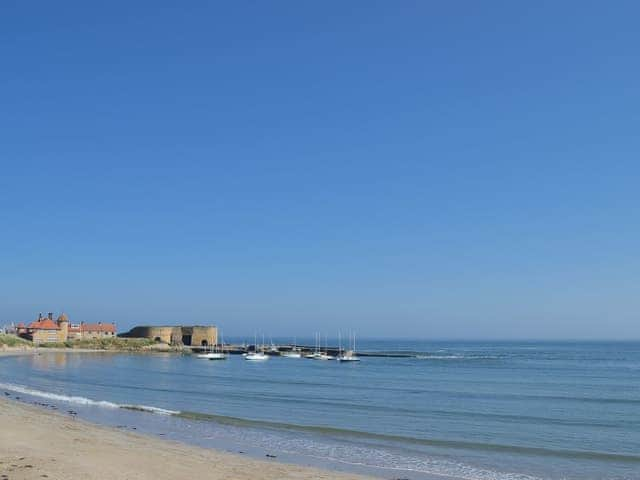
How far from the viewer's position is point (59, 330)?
12069 centimetres

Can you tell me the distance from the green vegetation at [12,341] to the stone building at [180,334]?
27.4m

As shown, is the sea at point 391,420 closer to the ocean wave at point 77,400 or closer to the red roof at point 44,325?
the ocean wave at point 77,400

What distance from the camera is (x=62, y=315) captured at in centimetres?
12388

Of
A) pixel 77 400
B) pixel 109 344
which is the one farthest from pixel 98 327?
pixel 77 400

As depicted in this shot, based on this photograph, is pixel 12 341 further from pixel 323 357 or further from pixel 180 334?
pixel 323 357

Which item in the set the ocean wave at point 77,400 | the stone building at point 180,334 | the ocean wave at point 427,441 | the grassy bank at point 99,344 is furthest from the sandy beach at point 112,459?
the stone building at point 180,334

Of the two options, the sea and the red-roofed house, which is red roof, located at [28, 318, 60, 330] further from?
the sea

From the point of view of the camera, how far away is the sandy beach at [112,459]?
17.8 meters

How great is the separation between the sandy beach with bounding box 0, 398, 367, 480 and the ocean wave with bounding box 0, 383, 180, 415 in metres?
8.26

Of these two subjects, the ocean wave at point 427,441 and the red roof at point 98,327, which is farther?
the red roof at point 98,327

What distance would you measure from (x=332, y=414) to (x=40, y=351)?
8814cm

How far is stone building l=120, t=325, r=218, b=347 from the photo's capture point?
443ft

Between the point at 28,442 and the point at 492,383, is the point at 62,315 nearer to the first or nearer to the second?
the point at 492,383

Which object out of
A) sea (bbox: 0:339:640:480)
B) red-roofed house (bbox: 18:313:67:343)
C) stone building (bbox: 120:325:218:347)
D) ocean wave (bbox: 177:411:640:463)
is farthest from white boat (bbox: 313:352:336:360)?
ocean wave (bbox: 177:411:640:463)
